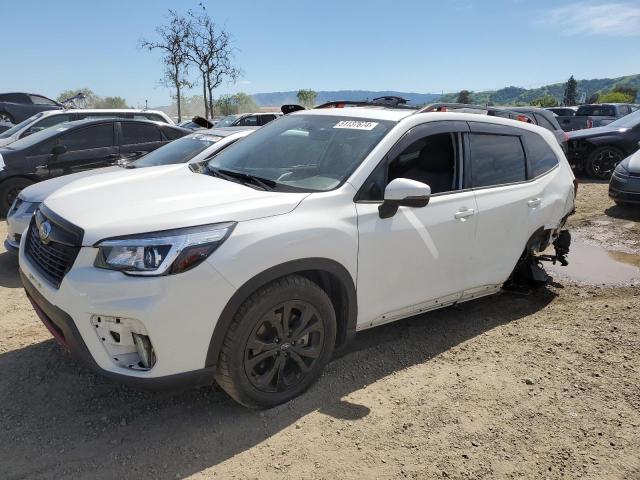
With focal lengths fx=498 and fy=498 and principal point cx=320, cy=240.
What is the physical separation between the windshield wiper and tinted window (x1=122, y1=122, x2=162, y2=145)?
5.22m

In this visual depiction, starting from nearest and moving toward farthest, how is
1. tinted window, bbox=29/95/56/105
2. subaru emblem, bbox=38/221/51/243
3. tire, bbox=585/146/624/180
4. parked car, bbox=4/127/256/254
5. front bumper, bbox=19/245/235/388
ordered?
front bumper, bbox=19/245/235/388 → subaru emblem, bbox=38/221/51/243 → parked car, bbox=4/127/256/254 → tire, bbox=585/146/624/180 → tinted window, bbox=29/95/56/105

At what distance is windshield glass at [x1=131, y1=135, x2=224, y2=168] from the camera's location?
6.10 meters

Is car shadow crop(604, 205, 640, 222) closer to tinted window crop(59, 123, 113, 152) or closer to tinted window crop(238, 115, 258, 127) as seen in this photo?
tinted window crop(59, 123, 113, 152)

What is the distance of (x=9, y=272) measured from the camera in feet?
17.3

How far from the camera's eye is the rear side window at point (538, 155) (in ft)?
14.0

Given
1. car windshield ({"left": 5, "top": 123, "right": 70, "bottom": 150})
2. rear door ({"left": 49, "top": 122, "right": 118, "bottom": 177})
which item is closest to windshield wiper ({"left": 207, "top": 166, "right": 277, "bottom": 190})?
rear door ({"left": 49, "top": 122, "right": 118, "bottom": 177})

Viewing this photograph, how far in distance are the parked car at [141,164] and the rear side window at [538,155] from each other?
112 inches

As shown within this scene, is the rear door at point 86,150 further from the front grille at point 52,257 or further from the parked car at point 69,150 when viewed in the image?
the front grille at point 52,257

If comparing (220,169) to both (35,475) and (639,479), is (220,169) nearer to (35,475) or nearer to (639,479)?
(35,475)

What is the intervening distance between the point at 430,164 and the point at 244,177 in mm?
1336

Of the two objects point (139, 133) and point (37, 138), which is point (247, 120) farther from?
point (37, 138)

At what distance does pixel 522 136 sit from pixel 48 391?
4.04 m

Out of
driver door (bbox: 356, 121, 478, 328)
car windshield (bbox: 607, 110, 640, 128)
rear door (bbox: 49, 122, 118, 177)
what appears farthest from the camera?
car windshield (bbox: 607, 110, 640, 128)

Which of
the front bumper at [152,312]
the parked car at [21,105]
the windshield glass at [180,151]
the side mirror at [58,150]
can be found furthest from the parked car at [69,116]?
the front bumper at [152,312]
